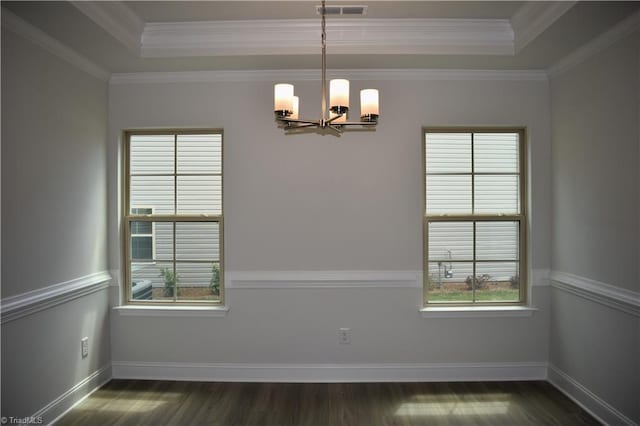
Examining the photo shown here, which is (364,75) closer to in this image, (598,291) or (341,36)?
(341,36)

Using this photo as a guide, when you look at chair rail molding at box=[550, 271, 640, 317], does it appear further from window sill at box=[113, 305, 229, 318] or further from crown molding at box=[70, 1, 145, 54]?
crown molding at box=[70, 1, 145, 54]

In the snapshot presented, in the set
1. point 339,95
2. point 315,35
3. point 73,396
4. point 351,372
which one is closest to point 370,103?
point 339,95

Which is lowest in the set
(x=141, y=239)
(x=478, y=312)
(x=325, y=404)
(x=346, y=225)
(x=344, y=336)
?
(x=325, y=404)

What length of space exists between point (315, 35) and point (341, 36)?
0.19m

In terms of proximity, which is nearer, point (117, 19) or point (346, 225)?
point (117, 19)

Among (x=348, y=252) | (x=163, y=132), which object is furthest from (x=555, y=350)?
(x=163, y=132)

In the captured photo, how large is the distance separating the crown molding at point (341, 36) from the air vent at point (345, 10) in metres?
0.12

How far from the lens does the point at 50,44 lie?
2.65m

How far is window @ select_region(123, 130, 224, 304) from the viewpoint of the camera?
11.3ft

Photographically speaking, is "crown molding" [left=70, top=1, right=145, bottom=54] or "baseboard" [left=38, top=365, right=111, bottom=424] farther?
"baseboard" [left=38, top=365, right=111, bottom=424]

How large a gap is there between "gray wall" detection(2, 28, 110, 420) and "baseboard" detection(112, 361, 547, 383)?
76cm

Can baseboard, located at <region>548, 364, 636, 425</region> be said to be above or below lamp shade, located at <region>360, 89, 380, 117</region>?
below

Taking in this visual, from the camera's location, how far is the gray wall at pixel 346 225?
10.9 feet

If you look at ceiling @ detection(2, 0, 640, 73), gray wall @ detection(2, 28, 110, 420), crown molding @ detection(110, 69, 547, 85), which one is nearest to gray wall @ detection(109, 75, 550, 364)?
crown molding @ detection(110, 69, 547, 85)
